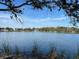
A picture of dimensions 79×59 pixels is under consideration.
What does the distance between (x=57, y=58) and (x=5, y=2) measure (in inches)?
132

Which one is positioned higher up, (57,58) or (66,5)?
(66,5)

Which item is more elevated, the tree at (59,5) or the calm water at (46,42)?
the tree at (59,5)

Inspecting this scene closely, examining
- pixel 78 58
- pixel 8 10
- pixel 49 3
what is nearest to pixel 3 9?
pixel 8 10

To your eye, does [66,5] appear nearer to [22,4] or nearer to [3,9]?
[22,4]

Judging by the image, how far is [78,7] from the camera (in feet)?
37.1

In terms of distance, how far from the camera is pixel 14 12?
1236cm

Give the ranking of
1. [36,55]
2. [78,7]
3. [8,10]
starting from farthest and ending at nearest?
[36,55] < [8,10] < [78,7]

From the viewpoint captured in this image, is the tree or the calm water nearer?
the tree

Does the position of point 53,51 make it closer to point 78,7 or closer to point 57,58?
point 57,58

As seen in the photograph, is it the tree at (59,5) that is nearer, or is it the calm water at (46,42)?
the tree at (59,5)

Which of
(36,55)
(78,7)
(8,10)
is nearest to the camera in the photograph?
(78,7)

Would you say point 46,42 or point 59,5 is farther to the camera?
point 46,42

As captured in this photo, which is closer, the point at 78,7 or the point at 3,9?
the point at 78,7

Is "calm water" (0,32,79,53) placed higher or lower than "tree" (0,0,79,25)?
lower
